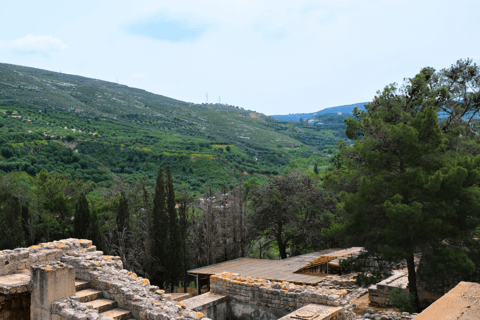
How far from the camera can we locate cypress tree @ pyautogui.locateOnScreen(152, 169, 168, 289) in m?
20.9

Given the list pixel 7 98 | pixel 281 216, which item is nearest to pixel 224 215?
pixel 281 216

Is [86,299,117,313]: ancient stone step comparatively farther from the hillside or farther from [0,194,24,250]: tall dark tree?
the hillside

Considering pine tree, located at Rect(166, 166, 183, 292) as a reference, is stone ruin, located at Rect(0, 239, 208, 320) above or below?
above

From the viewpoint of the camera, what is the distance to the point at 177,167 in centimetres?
6125

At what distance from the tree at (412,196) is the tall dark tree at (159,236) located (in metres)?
10.6

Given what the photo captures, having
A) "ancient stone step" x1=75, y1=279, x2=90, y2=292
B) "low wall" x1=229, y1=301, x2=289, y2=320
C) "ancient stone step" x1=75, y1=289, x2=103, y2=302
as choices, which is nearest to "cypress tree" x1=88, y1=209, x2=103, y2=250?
"low wall" x1=229, y1=301, x2=289, y2=320

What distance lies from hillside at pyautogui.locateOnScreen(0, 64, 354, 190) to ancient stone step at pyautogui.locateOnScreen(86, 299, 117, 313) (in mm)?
39336

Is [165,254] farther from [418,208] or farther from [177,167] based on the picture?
[177,167]

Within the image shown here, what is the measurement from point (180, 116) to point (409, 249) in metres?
99.3

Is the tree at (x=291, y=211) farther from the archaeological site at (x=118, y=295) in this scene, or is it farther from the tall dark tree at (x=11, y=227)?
the tall dark tree at (x=11, y=227)

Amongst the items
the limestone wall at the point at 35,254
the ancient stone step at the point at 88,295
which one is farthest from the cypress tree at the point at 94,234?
the ancient stone step at the point at 88,295

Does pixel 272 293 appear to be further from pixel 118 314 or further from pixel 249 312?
pixel 118 314

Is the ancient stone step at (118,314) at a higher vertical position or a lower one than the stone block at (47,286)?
lower

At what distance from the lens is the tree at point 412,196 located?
12.0 m
